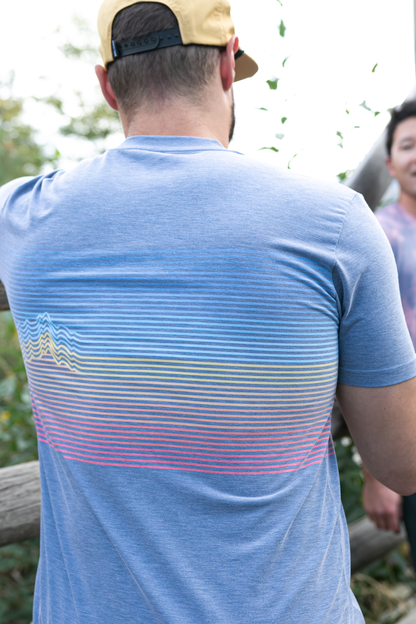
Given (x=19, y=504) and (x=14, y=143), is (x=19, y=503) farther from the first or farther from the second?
(x=14, y=143)

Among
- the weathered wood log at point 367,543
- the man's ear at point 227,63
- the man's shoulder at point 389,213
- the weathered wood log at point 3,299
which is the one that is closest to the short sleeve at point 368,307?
the man's ear at point 227,63

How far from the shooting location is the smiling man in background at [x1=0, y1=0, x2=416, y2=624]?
78 centimetres

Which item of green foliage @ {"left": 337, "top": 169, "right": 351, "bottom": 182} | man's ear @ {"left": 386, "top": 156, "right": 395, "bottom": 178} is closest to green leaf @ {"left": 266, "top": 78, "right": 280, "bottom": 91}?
green foliage @ {"left": 337, "top": 169, "right": 351, "bottom": 182}

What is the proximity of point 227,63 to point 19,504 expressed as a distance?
130cm

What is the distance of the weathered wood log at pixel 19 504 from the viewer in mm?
1480

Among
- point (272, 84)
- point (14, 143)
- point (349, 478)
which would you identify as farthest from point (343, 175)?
point (14, 143)

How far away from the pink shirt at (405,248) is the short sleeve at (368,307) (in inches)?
41.0

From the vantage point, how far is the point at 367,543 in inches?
98.5

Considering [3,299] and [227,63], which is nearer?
[227,63]

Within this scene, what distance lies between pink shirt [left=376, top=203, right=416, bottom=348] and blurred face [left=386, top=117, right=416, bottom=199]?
11 cm

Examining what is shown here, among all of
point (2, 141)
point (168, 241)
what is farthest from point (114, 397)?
point (2, 141)

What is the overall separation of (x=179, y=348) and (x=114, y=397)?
13 cm

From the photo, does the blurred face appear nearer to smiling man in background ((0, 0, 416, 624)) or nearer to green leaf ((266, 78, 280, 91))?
green leaf ((266, 78, 280, 91))

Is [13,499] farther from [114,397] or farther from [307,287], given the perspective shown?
[307,287]
